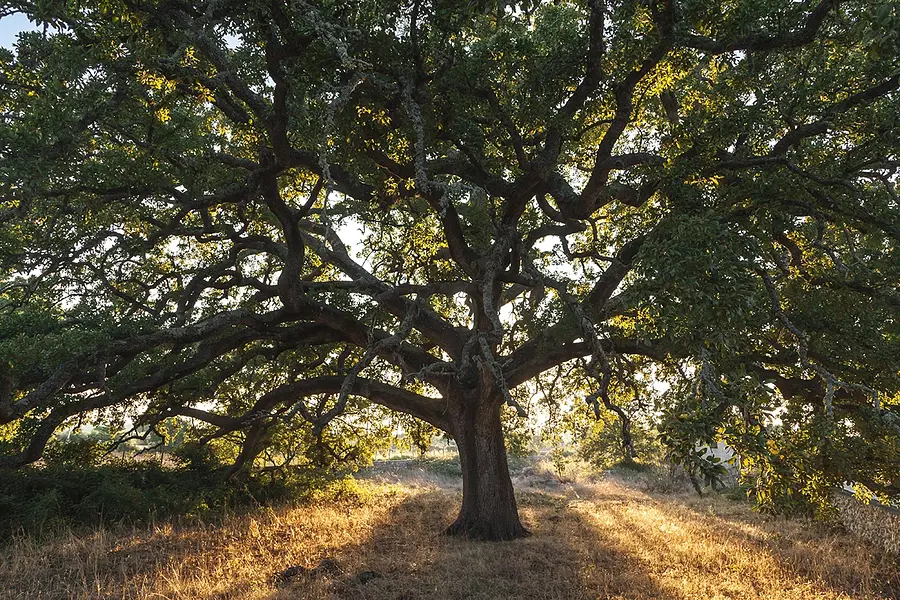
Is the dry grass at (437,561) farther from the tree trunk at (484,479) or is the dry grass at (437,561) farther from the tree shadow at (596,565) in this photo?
the tree trunk at (484,479)

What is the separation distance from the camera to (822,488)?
24.6 feet

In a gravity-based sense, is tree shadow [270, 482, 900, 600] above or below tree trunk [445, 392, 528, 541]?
below

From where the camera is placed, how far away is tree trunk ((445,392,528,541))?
11.4 meters

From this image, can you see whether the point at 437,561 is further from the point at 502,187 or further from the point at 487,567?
the point at 502,187

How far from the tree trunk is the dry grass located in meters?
0.71

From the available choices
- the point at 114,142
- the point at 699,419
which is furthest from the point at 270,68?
the point at 699,419

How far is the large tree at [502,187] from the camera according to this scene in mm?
6125

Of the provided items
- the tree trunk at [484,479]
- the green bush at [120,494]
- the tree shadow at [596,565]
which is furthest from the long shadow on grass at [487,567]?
the green bush at [120,494]

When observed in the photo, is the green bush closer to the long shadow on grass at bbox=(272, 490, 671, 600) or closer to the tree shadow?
the tree shadow

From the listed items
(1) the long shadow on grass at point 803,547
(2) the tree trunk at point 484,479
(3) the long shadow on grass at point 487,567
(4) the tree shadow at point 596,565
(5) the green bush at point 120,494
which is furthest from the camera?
(2) the tree trunk at point 484,479

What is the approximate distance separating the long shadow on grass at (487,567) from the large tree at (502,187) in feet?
4.26

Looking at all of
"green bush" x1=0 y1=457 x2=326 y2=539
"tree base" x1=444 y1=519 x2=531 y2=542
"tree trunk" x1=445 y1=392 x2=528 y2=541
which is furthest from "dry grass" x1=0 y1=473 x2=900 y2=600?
"green bush" x1=0 y1=457 x2=326 y2=539

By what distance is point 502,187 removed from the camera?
9.92 meters

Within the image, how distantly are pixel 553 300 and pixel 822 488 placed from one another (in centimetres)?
526
